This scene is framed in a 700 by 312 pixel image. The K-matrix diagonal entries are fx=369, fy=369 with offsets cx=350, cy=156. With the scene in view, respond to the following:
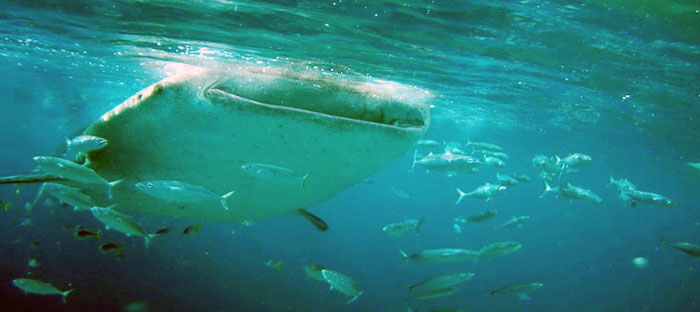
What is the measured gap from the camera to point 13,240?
1295 centimetres

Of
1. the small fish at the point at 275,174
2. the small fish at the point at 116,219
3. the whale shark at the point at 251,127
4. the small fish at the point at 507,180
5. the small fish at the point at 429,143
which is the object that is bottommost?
the small fish at the point at 507,180

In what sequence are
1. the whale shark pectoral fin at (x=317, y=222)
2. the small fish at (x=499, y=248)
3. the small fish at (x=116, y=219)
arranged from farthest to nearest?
the small fish at (x=499, y=248), the small fish at (x=116, y=219), the whale shark pectoral fin at (x=317, y=222)

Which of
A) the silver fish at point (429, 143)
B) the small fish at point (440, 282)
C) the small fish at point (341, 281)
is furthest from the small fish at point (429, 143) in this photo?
the small fish at point (341, 281)

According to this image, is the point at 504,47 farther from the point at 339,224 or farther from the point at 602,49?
the point at 339,224

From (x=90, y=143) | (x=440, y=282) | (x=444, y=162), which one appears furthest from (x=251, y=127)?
(x=444, y=162)

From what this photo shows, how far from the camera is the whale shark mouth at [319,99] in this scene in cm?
196

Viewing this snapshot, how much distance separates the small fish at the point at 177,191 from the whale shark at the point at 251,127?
16cm

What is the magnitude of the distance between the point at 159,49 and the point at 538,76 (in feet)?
44.7

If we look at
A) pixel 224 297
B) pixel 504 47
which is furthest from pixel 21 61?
pixel 504 47

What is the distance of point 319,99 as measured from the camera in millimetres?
2076

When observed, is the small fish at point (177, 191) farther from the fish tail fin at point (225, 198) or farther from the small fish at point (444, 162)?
the small fish at point (444, 162)

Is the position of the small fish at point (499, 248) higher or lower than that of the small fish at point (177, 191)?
lower

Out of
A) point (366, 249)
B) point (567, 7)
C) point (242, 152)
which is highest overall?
point (567, 7)

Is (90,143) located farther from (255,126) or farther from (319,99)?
(319,99)
